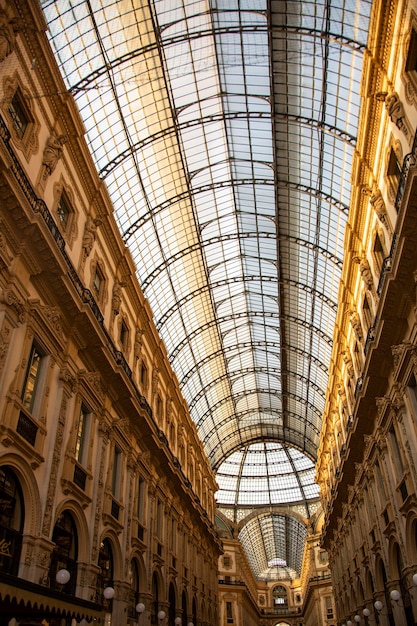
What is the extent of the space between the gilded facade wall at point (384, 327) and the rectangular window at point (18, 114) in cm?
1188

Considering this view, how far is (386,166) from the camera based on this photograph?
67.3 feet

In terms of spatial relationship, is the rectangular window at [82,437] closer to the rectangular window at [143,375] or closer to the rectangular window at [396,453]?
the rectangular window at [143,375]

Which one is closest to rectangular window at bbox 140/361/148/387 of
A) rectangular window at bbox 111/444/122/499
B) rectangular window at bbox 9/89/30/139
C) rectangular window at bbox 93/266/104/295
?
rectangular window at bbox 111/444/122/499

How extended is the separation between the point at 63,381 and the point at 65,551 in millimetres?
5375

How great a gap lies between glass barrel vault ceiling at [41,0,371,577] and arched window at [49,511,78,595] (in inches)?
675

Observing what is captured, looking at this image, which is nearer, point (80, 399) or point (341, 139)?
point (80, 399)

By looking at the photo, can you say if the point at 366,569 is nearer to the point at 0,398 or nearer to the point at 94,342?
the point at 94,342

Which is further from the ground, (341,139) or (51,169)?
(341,139)

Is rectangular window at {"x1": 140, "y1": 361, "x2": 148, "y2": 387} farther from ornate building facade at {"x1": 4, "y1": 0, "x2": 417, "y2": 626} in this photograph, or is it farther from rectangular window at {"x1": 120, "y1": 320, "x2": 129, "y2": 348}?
rectangular window at {"x1": 120, "y1": 320, "x2": 129, "y2": 348}

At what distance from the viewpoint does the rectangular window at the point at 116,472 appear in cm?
2258

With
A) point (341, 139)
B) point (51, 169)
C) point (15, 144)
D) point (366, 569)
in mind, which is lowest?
point (366, 569)

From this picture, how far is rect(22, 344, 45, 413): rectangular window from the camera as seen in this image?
51.0 feet

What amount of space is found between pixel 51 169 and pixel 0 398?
8.47 m

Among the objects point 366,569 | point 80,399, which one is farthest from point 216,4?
point 366,569
